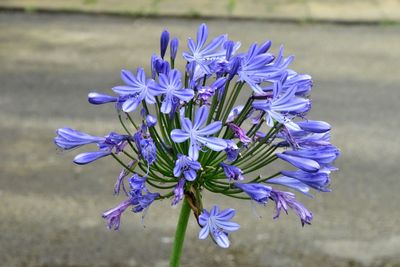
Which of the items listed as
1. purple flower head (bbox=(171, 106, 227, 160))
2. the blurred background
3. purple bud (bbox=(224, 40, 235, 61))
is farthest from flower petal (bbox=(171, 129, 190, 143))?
the blurred background

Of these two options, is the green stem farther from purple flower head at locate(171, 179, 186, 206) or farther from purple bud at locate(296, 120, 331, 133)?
purple bud at locate(296, 120, 331, 133)

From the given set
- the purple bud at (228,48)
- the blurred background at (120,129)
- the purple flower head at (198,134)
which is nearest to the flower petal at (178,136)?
the purple flower head at (198,134)

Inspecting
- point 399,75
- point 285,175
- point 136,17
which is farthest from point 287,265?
point 136,17

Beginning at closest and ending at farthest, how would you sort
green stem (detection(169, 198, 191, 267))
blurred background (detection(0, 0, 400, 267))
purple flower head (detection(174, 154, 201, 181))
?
purple flower head (detection(174, 154, 201, 181)) < green stem (detection(169, 198, 191, 267)) < blurred background (detection(0, 0, 400, 267))

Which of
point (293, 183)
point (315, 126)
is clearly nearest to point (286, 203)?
point (293, 183)

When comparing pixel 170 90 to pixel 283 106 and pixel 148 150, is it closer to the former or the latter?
pixel 148 150

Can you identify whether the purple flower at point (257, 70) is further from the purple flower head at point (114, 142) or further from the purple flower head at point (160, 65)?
the purple flower head at point (114, 142)
